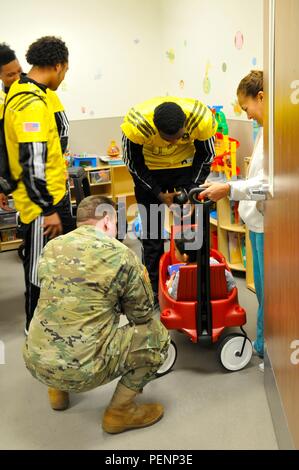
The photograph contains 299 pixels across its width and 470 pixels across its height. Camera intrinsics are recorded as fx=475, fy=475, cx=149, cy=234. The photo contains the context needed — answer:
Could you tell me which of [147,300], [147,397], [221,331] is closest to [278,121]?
[147,300]

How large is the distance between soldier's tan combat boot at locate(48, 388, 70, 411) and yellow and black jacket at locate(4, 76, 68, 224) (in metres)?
0.89

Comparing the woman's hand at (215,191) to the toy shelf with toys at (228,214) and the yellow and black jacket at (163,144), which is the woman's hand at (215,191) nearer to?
the yellow and black jacket at (163,144)

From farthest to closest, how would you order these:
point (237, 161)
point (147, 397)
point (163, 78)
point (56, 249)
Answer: point (163, 78)
point (237, 161)
point (147, 397)
point (56, 249)

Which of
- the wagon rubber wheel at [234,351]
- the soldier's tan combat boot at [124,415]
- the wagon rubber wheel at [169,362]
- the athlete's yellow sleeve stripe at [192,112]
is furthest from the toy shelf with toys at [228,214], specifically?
the soldier's tan combat boot at [124,415]

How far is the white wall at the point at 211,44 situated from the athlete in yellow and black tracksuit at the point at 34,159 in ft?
5.31

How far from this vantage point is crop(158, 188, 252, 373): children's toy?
2348mm

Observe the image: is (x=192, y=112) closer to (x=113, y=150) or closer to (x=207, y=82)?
(x=207, y=82)

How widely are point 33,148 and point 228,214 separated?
1773mm

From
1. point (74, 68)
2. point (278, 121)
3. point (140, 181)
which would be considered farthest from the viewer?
point (74, 68)

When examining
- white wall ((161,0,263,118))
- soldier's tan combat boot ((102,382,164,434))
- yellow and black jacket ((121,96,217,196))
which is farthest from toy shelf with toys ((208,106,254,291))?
soldier's tan combat boot ((102,382,164,434))

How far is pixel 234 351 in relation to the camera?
2406 mm

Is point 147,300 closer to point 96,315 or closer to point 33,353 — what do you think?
point 96,315

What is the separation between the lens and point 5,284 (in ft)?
12.5

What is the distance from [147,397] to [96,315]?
2.09 ft
